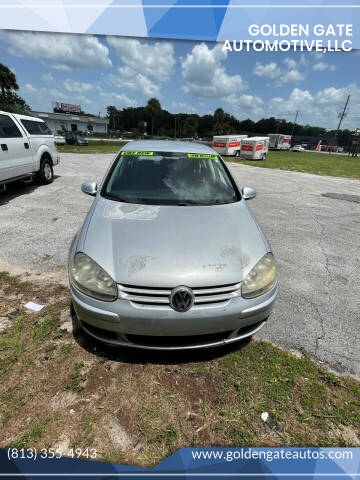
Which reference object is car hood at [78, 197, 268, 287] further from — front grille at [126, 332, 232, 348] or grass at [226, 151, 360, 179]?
grass at [226, 151, 360, 179]

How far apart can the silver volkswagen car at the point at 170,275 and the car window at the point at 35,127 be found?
5.91 m

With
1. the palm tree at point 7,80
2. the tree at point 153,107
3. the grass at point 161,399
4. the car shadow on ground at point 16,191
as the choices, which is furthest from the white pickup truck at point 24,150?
the tree at point 153,107

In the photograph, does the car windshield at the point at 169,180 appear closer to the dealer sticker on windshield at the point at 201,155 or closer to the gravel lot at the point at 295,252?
the dealer sticker on windshield at the point at 201,155

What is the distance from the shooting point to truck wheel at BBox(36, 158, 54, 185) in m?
7.41

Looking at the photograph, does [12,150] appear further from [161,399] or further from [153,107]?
[153,107]

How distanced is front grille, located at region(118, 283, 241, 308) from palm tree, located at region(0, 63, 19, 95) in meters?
49.1

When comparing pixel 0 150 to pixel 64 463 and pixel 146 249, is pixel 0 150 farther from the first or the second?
pixel 64 463

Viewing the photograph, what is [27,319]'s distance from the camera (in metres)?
2.42

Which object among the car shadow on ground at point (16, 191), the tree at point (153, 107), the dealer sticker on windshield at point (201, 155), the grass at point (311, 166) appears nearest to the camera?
the dealer sticker on windshield at point (201, 155)

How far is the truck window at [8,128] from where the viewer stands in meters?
5.64

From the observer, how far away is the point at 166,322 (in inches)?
65.3

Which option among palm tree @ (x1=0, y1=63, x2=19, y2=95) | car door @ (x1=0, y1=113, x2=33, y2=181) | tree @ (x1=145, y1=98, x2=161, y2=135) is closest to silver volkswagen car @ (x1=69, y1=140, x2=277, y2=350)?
car door @ (x1=0, y1=113, x2=33, y2=181)

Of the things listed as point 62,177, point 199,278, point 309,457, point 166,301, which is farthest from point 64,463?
point 62,177

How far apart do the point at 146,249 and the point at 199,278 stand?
0.48 m
